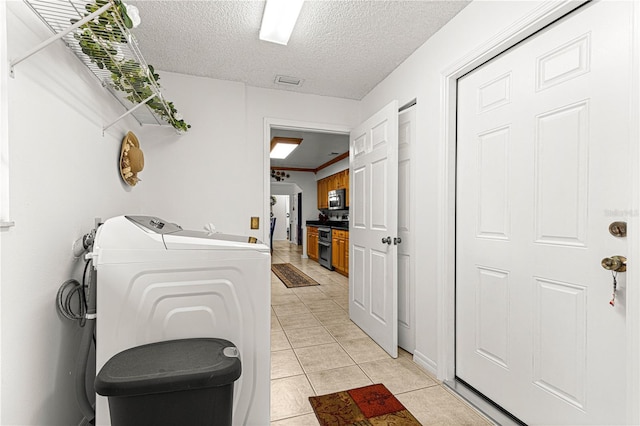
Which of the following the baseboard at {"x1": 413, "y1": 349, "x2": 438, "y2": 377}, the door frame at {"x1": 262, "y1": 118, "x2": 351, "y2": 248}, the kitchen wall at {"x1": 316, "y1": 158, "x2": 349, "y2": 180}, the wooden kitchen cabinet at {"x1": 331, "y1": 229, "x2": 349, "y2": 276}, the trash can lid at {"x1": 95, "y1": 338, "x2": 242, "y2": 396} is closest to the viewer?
the trash can lid at {"x1": 95, "y1": 338, "x2": 242, "y2": 396}

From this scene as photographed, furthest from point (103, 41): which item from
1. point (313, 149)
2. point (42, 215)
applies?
point (313, 149)

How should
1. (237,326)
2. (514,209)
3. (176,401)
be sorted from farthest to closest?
(514,209)
(237,326)
(176,401)

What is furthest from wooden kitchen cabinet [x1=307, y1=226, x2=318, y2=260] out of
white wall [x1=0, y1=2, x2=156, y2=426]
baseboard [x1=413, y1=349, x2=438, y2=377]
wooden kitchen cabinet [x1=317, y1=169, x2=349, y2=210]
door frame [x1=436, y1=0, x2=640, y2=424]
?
white wall [x1=0, y1=2, x2=156, y2=426]

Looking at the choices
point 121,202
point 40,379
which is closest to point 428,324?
point 40,379

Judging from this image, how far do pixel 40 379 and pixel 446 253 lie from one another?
214 centimetres

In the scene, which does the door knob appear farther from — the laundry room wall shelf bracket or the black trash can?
the laundry room wall shelf bracket

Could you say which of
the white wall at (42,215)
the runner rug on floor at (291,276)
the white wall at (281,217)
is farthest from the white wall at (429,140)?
the white wall at (281,217)

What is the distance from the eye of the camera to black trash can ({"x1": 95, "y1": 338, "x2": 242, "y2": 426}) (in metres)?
0.97

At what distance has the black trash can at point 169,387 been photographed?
967mm

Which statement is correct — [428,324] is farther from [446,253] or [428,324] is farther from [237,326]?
[237,326]

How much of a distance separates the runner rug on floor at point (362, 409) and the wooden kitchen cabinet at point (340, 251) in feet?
11.6

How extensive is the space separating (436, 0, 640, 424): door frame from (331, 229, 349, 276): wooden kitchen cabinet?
3420 millimetres

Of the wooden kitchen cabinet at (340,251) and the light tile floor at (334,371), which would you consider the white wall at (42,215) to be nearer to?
the light tile floor at (334,371)

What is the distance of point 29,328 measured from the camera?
108cm
